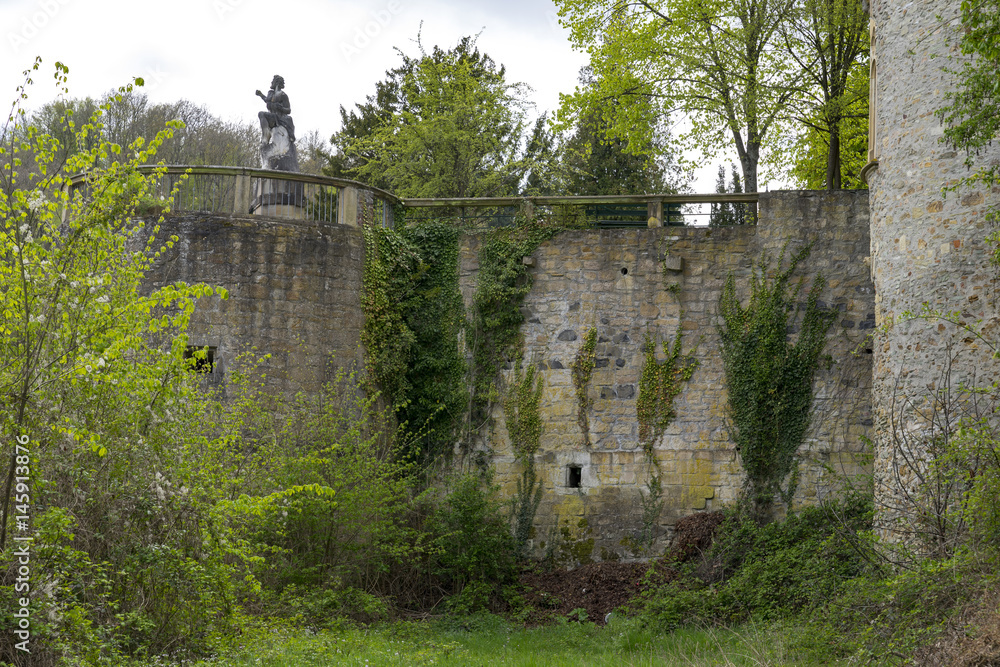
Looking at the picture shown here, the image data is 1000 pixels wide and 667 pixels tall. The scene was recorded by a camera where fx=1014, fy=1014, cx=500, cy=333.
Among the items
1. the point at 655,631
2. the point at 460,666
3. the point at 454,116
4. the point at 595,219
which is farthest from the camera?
the point at 454,116

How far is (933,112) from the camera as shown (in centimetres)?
987

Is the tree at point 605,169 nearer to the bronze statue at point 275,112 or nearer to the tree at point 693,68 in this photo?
the tree at point 693,68

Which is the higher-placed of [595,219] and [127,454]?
[595,219]

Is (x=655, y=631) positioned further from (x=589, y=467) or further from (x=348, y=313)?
(x=348, y=313)

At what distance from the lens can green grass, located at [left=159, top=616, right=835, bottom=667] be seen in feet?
27.9

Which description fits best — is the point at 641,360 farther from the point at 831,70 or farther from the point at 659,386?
the point at 831,70

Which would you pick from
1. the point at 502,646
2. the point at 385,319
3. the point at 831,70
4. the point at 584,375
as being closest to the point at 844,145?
the point at 831,70

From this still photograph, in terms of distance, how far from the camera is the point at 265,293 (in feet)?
42.1

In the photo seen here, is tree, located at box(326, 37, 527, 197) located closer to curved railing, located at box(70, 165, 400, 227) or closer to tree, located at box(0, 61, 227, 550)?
curved railing, located at box(70, 165, 400, 227)

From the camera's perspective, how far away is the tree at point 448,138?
2156 cm

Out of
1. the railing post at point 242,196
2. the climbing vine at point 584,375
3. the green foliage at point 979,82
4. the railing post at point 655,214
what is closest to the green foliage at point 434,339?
the climbing vine at point 584,375

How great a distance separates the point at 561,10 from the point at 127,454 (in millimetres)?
13853

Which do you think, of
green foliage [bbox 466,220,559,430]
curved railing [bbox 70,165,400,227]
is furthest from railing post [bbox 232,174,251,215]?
green foliage [bbox 466,220,559,430]

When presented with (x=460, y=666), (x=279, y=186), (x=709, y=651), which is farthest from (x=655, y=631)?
(x=279, y=186)
